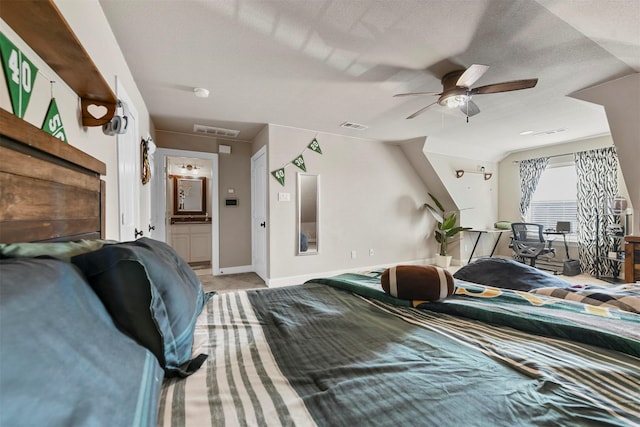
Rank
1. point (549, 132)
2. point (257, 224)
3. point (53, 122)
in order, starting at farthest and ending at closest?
point (257, 224) < point (549, 132) < point (53, 122)

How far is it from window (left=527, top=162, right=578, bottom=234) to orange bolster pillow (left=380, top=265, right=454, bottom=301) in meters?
5.36

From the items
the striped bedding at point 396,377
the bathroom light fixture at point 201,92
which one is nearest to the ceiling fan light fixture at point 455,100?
the striped bedding at point 396,377

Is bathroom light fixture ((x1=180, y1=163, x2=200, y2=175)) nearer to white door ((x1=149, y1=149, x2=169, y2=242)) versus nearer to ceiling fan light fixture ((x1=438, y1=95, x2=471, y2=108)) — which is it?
white door ((x1=149, y1=149, x2=169, y2=242))

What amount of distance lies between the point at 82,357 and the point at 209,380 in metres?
0.33

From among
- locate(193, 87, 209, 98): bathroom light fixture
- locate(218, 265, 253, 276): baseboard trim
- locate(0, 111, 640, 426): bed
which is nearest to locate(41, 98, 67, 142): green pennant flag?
locate(0, 111, 640, 426): bed

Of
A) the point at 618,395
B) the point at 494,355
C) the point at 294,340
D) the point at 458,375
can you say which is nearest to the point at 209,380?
the point at 294,340

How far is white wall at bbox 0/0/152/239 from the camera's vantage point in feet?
3.22

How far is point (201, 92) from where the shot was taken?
272 cm

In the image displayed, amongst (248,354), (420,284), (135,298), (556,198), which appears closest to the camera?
(135,298)

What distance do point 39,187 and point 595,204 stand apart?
6.54 metres

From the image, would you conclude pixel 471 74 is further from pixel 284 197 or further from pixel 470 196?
pixel 470 196

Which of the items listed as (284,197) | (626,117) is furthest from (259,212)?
(626,117)

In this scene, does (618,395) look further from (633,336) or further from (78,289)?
(78,289)

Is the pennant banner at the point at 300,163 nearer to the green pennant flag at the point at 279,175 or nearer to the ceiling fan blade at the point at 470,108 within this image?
the green pennant flag at the point at 279,175
